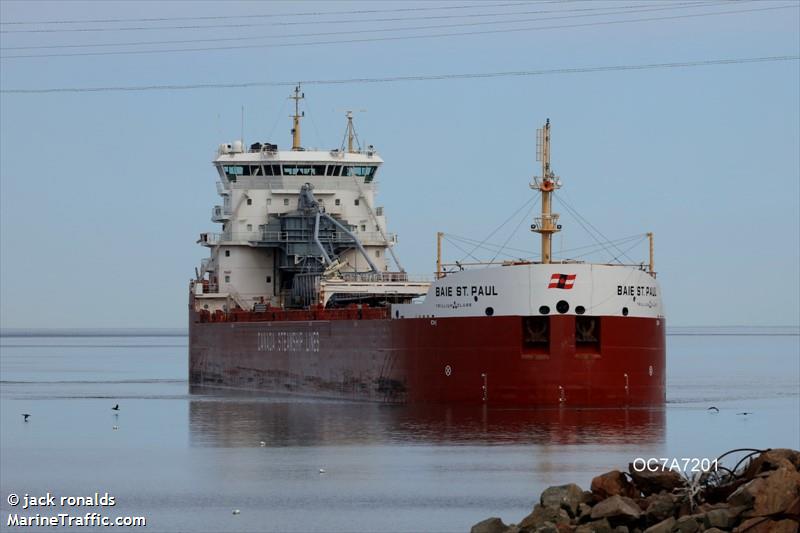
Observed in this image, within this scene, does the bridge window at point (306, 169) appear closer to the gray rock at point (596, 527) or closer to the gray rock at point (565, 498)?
the gray rock at point (565, 498)

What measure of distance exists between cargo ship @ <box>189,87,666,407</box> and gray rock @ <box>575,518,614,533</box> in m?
18.2

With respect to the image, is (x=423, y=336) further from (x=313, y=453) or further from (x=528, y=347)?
(x=313, y=453)

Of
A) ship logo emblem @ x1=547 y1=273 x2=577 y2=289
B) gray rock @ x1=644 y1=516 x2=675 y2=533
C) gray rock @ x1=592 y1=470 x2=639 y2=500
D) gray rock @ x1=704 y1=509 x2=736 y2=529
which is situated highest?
ship logo emblem @ x1=547 y1=273 x2=577 y2=289

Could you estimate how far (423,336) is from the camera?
129ft

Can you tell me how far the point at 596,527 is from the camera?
18.7 m

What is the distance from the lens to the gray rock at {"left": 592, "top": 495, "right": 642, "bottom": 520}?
61.0 ft

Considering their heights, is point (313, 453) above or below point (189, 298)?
below

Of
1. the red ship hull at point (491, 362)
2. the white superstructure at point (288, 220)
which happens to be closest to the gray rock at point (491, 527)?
the red ship hull at point (491, 362)

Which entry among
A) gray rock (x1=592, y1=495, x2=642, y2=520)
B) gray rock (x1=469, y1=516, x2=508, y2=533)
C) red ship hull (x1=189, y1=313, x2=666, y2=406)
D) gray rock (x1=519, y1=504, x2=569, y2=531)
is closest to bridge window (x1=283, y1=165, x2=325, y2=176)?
red ship hull (x1=189, y1=313, x2=666, y2=406)

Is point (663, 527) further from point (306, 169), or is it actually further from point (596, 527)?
point (306, 169)

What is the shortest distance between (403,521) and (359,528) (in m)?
0.79

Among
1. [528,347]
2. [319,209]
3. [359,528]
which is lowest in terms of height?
[359,528]

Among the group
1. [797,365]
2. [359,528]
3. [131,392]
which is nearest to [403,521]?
[359,528]

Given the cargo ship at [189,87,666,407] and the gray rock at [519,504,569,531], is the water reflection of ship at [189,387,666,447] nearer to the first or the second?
the cargo ship at [189,87,666,407]
